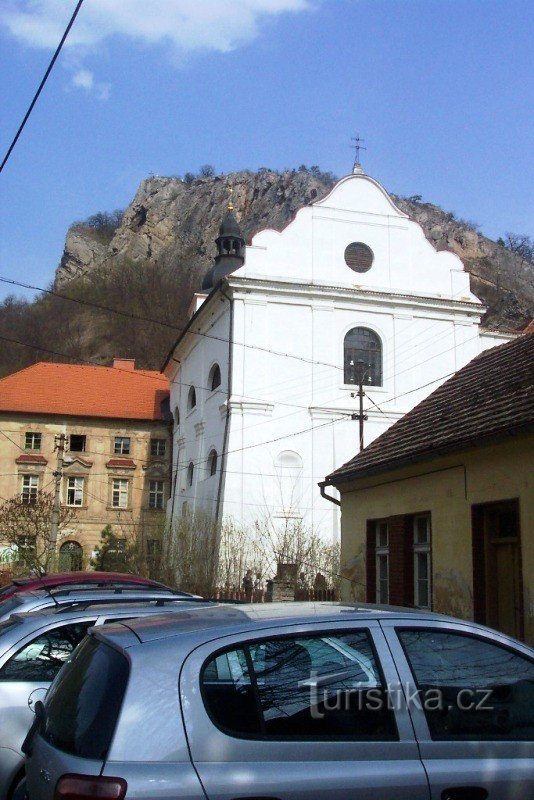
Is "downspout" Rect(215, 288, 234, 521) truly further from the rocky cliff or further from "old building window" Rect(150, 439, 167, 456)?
the rocky cliff

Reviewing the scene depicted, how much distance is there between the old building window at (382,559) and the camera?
14578 millimetres

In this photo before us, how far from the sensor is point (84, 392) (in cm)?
5325

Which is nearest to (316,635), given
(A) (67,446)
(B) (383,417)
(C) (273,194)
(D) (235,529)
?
(D) (235,529)

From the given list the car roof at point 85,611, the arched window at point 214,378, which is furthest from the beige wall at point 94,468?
the car roof at point 85,611

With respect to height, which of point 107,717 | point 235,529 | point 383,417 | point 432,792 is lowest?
point 432,792

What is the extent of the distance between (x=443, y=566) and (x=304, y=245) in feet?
84.0

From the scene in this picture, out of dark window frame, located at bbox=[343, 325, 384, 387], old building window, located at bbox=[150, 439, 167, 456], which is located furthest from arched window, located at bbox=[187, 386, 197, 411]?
dark window frame, located at bbox=[343, 325, 384, 387]

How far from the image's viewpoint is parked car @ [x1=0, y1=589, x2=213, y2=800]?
550cm

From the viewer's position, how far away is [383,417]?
35.5m

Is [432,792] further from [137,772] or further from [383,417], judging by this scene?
[383,417]

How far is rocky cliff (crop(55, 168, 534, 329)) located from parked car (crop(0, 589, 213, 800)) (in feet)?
359

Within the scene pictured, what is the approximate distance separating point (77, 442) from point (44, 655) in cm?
4615

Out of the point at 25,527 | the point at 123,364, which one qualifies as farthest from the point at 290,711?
the point at 123,364

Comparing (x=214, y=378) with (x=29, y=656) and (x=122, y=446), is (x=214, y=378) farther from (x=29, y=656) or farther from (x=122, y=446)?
(x=29, y=656)
